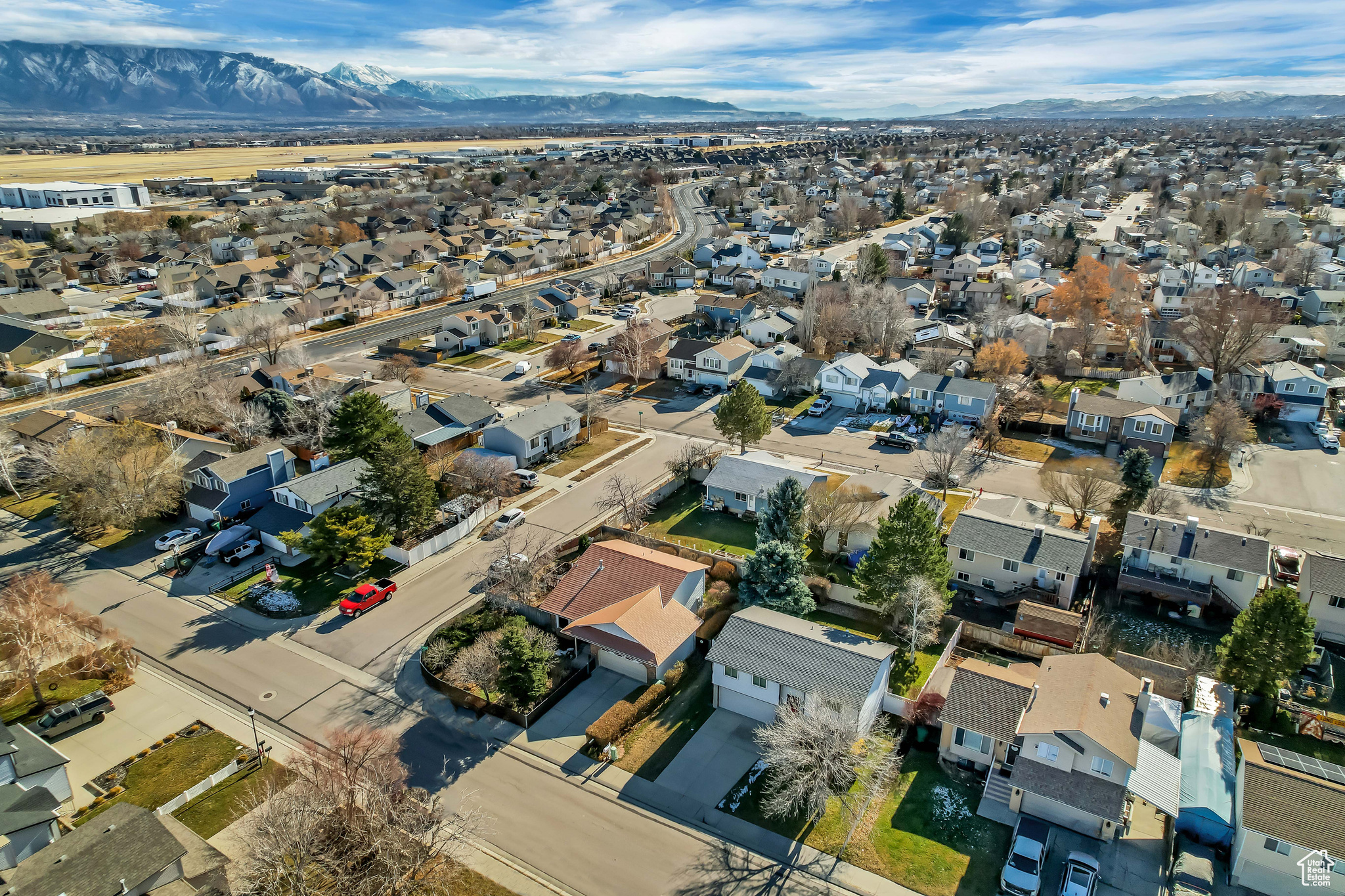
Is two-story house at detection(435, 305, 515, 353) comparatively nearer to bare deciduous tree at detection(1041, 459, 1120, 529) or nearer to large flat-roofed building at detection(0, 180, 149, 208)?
bare deciduous tree at detection(1041, 459, 1120, 529)

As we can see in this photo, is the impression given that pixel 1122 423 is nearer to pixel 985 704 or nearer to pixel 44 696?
pixel 985 704

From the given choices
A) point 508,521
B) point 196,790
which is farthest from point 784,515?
point 196,790

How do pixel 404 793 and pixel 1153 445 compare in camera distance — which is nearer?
pixel 404 793

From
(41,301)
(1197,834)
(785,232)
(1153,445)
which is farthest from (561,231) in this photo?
(1197,834)

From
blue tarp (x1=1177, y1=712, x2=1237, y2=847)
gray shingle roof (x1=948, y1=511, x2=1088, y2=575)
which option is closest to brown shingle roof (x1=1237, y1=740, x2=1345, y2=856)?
blue tarp (x1=1177, y1=712, x2=1237, y2=847)

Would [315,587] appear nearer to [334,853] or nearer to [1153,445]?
[334,853]
